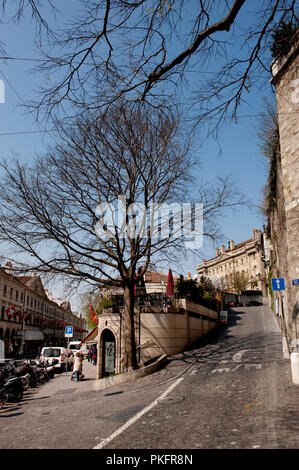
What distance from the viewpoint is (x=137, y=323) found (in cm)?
1642

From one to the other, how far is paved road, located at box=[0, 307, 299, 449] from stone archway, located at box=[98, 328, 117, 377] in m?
3.37

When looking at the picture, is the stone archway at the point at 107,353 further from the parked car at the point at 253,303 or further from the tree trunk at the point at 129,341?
the parked car at the point at 253,303

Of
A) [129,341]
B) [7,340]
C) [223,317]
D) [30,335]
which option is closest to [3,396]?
[129,341]

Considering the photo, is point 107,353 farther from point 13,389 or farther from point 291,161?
point 291,161

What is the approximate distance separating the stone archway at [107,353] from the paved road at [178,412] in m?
3.37

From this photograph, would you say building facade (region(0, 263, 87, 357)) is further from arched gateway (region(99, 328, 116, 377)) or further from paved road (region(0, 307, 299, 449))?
paved road (region(0, 307, 299, 449))

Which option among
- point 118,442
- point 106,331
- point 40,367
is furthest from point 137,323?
point 118,442

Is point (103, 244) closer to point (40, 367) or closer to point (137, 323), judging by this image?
point (137, 323)

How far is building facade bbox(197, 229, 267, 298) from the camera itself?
67500 mm

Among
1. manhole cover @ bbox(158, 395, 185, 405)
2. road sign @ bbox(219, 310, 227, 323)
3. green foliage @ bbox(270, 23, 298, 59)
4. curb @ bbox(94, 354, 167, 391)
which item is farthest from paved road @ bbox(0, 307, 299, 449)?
road sign @ bbox(219, 310, 227, 323)

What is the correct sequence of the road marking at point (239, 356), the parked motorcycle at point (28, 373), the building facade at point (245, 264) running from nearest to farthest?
1. the road marking at point (239, 356)
2. the parked motorcycle at point (28, 373)
3. the building facade at point (245, 264)

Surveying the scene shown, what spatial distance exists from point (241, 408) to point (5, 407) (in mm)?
8160

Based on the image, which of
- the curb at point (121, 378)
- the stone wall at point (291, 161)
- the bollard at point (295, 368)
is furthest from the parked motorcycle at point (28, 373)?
the stone wall at point (291, 161)

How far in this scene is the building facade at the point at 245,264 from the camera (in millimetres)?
67500
